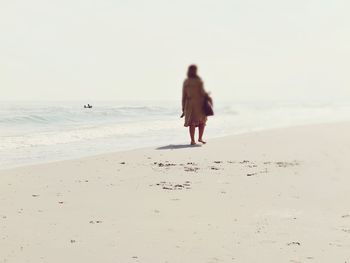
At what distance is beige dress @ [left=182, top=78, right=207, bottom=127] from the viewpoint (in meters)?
15.1

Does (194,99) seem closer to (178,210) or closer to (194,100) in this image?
(194,100)

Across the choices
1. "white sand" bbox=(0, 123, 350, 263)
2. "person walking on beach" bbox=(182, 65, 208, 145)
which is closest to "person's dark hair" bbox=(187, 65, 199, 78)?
"person walking on beach" bbox=(182, 65, 208, 145)


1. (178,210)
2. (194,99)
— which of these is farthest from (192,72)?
(178,210)

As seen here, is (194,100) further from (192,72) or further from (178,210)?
(178,210)

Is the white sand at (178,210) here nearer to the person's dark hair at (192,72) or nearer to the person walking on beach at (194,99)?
the person walking on beach at (194,99)

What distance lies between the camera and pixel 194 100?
49.8 feet

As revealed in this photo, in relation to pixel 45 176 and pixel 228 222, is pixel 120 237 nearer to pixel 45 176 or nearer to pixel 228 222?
pixel 228 222

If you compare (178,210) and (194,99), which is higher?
(194,99)

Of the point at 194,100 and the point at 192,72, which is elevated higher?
the point at 192,72

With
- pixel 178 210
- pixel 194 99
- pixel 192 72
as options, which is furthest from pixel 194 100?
pixel 178 210

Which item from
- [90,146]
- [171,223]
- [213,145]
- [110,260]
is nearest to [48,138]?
[90,146]

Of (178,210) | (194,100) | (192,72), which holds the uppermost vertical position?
(192,72)

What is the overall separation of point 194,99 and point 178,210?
9207 millimetres

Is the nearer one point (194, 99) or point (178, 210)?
point (178, 210)
